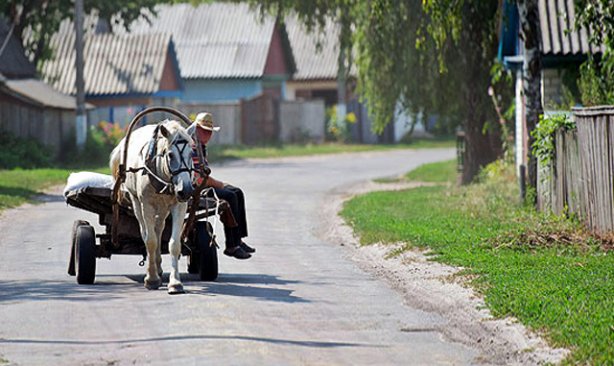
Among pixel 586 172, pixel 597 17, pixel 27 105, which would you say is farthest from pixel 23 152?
pixel 597 17

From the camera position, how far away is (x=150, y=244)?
512 inches

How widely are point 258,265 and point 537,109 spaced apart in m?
7.03

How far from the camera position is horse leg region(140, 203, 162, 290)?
42.4ft

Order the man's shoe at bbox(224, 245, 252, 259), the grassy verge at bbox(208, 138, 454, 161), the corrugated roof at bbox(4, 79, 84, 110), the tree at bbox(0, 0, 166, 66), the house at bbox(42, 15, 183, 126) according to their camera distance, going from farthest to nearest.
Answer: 1. the house at bbox(42, 15, 183, 126)
2. the grassy verge at bbox(208, 138, 454, 161)
3. the tree at bbox(0, 0, 166, 66)
4. the corrugated roof at bbox(4, 79, 84, 110)
5. the man's shoe at bbox(224, 245, 252, 259)

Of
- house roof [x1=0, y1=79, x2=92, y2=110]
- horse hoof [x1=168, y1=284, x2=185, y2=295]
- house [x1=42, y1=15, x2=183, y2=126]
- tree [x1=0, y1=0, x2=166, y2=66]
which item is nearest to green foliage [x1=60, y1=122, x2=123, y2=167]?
house roof [x1=0, y1=79, x2=92, y2=110]

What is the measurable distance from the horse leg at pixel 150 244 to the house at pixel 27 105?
75.2 feet

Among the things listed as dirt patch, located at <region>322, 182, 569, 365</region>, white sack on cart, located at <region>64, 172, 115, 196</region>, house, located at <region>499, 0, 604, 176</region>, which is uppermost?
house, located at <region>499, 0, 604, 176</region>

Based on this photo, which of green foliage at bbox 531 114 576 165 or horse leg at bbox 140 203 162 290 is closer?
horse leg at bbox 140 203 162 290

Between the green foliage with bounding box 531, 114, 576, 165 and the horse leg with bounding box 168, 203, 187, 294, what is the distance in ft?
25.1

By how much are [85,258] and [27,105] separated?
921 inches

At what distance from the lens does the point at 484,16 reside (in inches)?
1030

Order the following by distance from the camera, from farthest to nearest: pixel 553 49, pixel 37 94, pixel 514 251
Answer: pixel 37 94 → pixel 553 49 → pixel 514 251

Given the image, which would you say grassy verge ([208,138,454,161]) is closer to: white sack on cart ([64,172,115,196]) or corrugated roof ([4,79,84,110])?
corrugated roof ([4,79,84,110])

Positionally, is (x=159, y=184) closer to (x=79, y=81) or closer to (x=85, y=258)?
(x=85, y=258)
